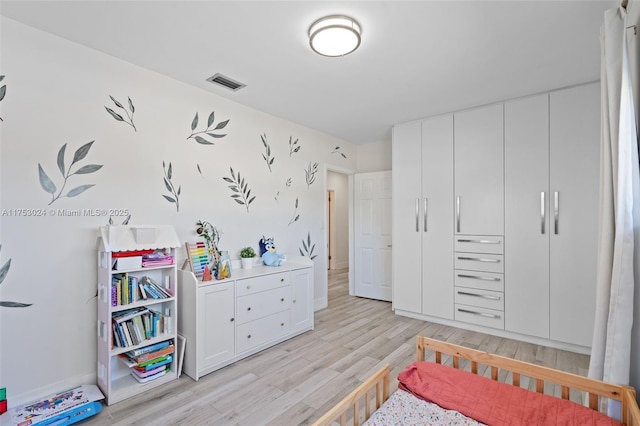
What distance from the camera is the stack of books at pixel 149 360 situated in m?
2.22

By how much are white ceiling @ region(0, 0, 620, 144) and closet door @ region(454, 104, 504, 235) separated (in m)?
0.27

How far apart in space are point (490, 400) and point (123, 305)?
7.71ft

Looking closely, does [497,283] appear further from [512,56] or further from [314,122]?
[314,122]

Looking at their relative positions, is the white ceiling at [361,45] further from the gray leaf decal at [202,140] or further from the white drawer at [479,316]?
the white drawer at [479,316]

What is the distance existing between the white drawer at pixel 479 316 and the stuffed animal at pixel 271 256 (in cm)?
215

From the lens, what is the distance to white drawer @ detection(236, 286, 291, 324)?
2738mm

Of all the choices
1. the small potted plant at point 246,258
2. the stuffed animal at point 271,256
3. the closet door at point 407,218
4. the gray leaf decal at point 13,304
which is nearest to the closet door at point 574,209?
the closet door at point 407,218

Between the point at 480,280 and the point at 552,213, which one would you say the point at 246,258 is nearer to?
the point at 480,280

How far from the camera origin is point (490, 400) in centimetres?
138

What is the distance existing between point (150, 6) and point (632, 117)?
2636mm

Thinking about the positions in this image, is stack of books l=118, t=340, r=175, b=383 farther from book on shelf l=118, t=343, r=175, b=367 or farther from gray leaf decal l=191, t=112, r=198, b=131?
gray leaf decal l=191, t=112, r=198, b=131

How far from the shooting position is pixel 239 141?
329cm

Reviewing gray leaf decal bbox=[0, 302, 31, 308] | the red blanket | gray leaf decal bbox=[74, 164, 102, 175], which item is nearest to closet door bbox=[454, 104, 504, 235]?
the red blanket

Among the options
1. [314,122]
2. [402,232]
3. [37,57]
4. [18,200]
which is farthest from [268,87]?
[402,232]
